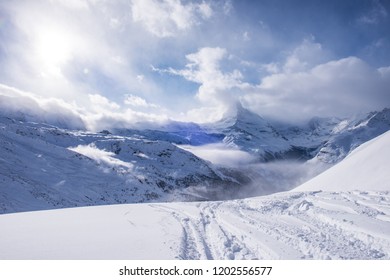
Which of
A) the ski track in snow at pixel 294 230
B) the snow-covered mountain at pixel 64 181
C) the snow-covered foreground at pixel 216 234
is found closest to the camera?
the snow-covered foreground at pixel 216 234

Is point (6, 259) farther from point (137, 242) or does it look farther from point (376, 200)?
point (376, 200)

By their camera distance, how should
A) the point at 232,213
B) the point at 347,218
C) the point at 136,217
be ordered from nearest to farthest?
the point at 347,218 → the point at 136,217 → the point at 232,213

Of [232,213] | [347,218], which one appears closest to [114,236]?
[232,213]

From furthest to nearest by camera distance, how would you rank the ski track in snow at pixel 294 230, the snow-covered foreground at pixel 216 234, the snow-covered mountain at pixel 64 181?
the snow-covered mountain at pixel 64 181, the ski track in snow at pixel 294 230, the snow-covered foreground at pixel 216 234

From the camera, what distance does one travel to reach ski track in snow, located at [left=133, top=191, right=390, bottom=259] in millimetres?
10523

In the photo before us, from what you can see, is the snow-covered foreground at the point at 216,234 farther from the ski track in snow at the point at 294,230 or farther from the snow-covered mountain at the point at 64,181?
the snow-covered mountain at the point at 64,181

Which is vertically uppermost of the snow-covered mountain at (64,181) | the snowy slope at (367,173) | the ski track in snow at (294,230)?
the snow-covered mountain at (64,181)

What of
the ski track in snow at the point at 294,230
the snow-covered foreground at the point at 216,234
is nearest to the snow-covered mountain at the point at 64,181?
the snow-covered foreground at the point at 216,234

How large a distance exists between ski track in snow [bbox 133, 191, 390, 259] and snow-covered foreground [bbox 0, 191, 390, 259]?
0.03 meters

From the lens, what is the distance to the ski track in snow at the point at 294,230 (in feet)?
34.5

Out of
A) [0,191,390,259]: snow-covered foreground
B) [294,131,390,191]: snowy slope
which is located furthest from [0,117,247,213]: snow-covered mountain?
[294,131,390,191]: snowy slope

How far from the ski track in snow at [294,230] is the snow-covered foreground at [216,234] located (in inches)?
1.1
